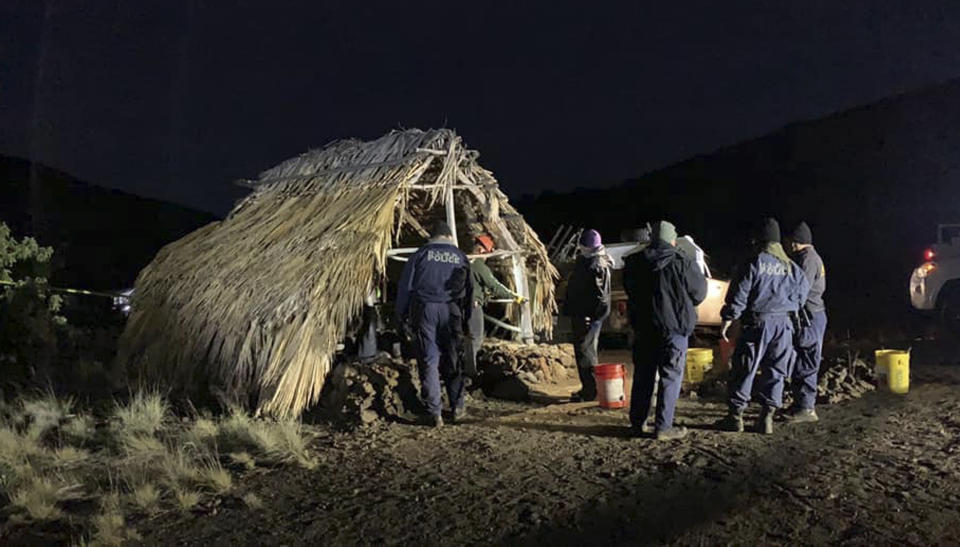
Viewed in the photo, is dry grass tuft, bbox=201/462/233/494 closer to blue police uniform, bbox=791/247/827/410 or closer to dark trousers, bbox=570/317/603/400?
dark trousers, bbox=570/317/603/400

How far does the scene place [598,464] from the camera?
5.44m

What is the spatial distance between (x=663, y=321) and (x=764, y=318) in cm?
91

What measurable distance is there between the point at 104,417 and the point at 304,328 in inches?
96.2

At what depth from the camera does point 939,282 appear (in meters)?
11.0

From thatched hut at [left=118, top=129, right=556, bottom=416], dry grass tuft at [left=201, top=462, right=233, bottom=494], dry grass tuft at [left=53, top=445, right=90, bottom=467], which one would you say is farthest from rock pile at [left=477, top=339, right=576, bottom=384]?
dry grass tuft at [left=53, top=445, right=90, bottom=467]

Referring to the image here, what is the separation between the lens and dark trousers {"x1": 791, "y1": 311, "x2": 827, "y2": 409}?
6.75 metres

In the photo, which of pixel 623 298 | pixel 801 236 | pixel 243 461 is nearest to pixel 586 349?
pixel 801 236

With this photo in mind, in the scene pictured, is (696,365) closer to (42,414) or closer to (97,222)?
(42,414)

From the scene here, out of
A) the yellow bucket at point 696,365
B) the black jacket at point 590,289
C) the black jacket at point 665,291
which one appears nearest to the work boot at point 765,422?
the black jacket at point 665,291

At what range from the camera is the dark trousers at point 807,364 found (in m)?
6.75

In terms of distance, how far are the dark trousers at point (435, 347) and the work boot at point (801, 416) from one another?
2.93 metres

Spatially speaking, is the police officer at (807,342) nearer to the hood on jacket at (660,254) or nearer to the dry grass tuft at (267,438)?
the hood on jacket at (660,254)

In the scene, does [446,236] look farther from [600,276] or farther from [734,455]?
[734,455]

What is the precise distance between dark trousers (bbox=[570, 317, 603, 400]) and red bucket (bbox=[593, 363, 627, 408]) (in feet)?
1.37
